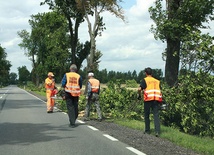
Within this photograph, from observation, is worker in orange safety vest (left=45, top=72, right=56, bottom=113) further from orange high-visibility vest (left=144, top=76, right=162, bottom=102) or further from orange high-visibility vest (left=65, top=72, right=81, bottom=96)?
orange high-visibility vest (left=144, top=76, right=162, bottom=102)

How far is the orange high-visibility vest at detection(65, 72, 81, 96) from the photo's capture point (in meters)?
11.7

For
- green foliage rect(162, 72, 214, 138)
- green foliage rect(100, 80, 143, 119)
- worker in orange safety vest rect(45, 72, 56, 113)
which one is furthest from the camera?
worker in orange safety vest rect(45, 72, 56, 113)

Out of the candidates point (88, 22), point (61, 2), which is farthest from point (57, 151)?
point (61, 2)

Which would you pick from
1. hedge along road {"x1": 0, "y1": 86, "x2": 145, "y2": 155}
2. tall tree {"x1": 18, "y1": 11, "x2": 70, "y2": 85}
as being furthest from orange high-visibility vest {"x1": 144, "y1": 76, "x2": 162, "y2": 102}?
tall tree {"x1": 18, "y1": 11, "x2": 70, "y2": 85}

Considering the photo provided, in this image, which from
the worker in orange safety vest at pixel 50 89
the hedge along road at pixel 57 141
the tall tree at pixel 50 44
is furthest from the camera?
the tall tree at pixel 50 44

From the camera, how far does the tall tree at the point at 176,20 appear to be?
15.0 meters

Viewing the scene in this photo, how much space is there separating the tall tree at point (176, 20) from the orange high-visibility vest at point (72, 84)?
5.08m

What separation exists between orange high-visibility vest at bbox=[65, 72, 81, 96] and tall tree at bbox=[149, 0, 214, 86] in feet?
16.7

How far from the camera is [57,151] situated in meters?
7.55

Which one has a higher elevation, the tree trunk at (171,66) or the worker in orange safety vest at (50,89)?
the tree trunk at (171,66)

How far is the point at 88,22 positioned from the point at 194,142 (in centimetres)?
2061

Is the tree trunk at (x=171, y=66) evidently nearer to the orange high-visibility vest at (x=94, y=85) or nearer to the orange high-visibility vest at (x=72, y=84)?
the orange high-visibility vest at (x=94, y=85)

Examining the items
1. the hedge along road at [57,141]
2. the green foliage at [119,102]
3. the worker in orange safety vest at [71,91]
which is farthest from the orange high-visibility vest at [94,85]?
the green foliage at [119,102]

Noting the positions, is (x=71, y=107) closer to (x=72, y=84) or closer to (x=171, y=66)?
(x=72, y=84)
